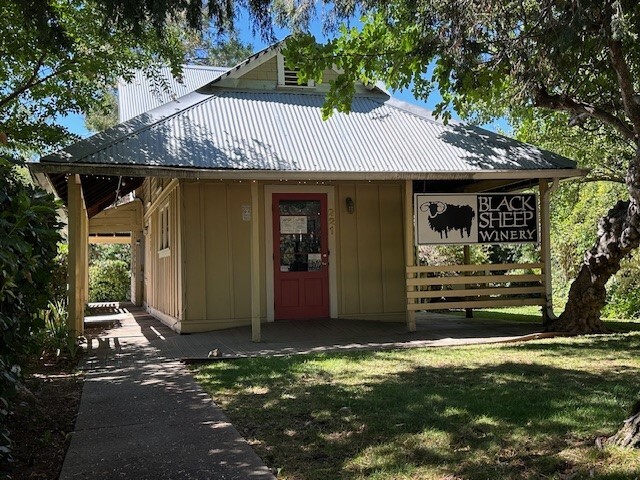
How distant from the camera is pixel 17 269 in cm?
332

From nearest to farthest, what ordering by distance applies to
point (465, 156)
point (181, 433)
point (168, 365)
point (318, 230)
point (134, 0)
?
point (181, 433), point (134, 0), point (168, 365), point (465, 156), point (318, 230)

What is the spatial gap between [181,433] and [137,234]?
1600 cm

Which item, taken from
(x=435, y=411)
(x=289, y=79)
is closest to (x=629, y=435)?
(x=435, y=411)

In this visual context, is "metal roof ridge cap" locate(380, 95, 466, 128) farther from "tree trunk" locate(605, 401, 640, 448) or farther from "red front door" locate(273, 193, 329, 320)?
"tree trunk" locate(605, 401, 640, 448)

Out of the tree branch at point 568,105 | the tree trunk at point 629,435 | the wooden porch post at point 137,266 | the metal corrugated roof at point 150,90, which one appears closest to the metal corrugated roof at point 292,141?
the tree branch at point 568,105

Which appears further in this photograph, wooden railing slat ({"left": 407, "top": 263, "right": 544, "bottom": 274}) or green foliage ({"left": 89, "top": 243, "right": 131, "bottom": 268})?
green foliage ({"left": 89, "top": 243, "right": 131, "bottom": 268})

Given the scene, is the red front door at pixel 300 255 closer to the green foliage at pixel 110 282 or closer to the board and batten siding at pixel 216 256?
the board and batten siding at pixel 216 256

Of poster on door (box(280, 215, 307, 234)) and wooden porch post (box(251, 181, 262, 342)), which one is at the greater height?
poster on door (box(280, 215, 307, 234))

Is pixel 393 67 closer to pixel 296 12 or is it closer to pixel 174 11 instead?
pixel 296 12

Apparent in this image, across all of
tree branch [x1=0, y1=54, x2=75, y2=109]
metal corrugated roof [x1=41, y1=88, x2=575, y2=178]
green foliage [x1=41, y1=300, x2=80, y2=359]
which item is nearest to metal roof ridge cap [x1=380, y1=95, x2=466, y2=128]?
metal corrugated roof [x1=41, y1=88, x2=575, y2=178]

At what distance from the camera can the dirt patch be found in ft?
13.2

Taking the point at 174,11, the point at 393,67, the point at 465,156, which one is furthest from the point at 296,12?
the point at 465,156

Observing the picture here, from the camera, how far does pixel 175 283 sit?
11.0m

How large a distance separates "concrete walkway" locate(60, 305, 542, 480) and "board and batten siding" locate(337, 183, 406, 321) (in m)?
0.45
